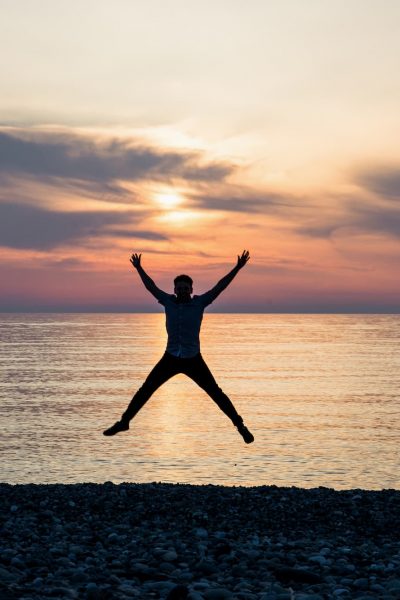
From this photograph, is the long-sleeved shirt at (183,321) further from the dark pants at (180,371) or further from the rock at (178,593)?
the rock at (178,593)

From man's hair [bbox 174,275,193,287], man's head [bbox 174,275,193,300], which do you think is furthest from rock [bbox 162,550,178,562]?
man's hair [bbox 174,275,193,287]

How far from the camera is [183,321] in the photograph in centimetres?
1434

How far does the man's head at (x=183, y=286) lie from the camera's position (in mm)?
14227

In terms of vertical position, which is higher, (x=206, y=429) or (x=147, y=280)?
(x=147, y=280)

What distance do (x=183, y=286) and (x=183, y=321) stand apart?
0.63 meters

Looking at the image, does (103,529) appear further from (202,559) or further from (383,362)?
(383,362)

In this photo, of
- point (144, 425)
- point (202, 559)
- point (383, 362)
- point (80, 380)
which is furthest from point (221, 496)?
point (383, 362)

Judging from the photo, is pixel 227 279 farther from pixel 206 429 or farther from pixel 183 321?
pixel 206 429

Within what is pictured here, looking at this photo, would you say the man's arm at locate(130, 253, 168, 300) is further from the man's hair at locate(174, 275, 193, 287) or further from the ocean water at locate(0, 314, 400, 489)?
the ocean water at locate(0, 314, 400, 489)

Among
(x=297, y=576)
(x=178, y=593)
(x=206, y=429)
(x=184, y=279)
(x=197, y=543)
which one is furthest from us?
(x=206, y=429)

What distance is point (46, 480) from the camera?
40.0 meters

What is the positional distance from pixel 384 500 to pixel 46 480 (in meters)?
24.3

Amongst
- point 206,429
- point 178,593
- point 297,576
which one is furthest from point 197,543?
point 206,429

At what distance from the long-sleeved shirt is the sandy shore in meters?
3.49
